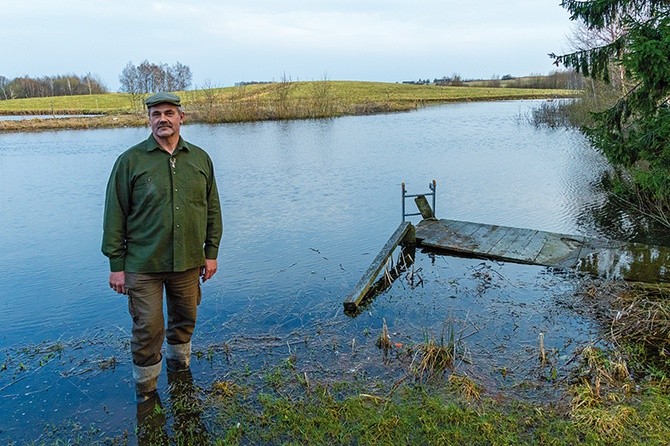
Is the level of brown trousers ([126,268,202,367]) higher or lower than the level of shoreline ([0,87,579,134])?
lower

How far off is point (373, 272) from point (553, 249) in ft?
10.6

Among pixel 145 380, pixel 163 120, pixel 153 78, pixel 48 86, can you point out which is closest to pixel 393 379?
pixel 145 380

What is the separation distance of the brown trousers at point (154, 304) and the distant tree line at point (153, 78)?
179ft

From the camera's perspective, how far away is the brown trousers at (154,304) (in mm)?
4211

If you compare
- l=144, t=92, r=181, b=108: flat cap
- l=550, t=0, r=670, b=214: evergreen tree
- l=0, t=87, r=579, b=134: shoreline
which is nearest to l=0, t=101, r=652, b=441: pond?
l=550, t=0, r=670, b=214: evergreen tree

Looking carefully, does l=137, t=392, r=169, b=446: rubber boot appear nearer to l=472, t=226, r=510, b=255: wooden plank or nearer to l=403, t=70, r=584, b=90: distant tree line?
l=472, t=226, r=510, b=255: wooden plank

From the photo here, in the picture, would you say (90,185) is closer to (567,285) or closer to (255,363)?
(255,363)

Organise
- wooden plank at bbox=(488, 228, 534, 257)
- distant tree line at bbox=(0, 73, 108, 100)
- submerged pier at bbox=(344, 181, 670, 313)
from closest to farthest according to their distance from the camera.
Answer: submerged pier at bbox=(344, 181, 670, 313)
wooden plank at bbox=(488, 228, 534, 257)
distant tree line at bbox=(0, 73, 108, 100)

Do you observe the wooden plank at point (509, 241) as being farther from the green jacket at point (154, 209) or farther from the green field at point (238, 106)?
the green field at point (238, 106)

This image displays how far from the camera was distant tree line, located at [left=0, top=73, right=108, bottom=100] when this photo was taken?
78.5 meters

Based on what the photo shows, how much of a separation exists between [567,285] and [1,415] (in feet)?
22.7

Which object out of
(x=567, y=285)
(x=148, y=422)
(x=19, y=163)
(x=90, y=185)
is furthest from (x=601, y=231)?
(x=19, y=163)

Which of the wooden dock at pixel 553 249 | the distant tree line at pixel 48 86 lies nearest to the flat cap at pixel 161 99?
the wooden dock at pixel 553 249

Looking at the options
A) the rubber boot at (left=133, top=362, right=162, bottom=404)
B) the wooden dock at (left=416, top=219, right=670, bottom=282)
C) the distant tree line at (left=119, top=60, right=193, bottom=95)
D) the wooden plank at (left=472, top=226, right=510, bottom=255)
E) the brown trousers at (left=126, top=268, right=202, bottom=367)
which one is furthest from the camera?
the distant tree line at (left=119, top=60, right=193, bottom=95)
